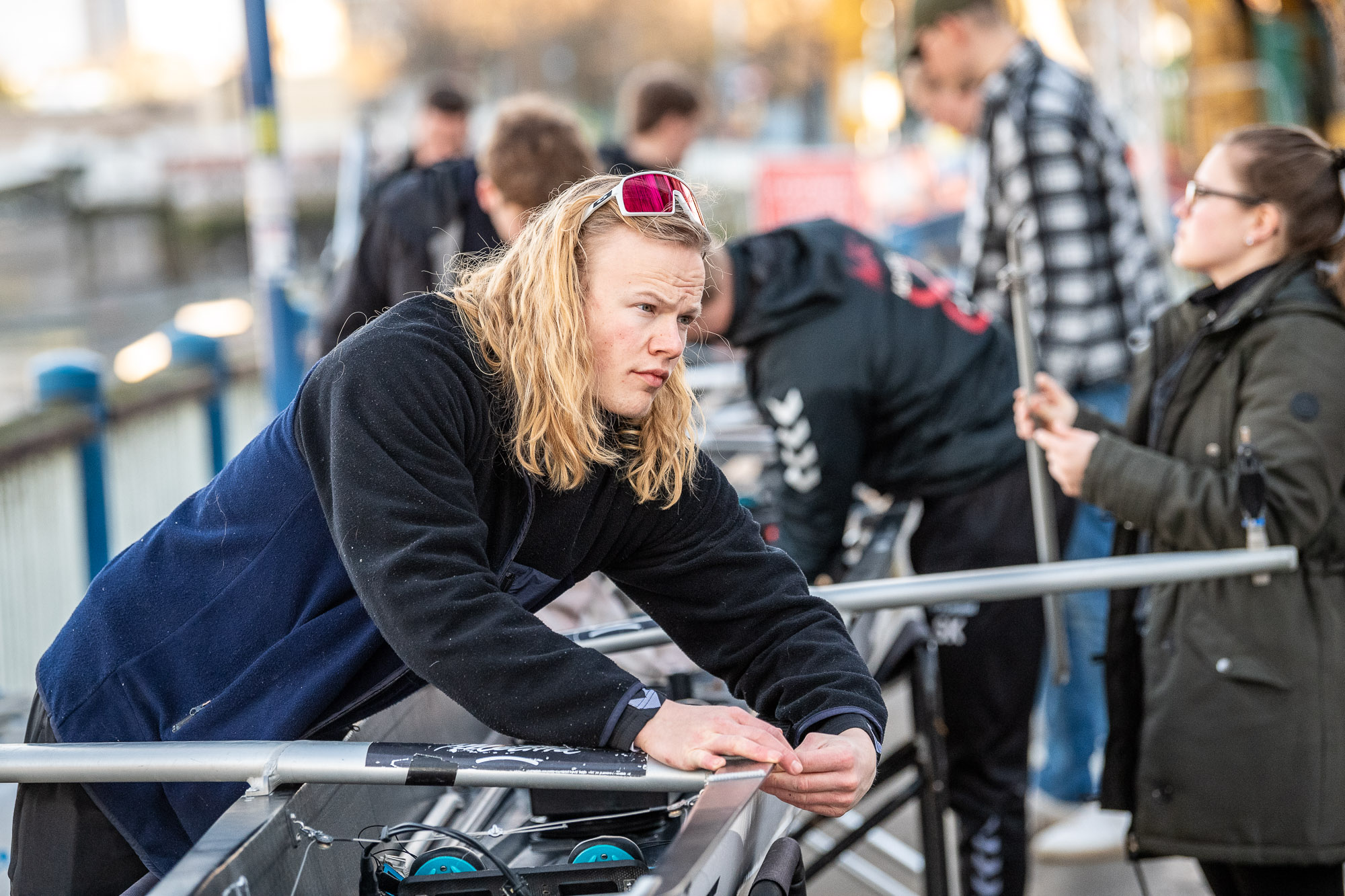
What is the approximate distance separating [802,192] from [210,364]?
4.80 metres

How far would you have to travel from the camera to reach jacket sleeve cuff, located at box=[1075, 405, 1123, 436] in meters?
2.94

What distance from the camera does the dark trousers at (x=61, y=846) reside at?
6.25 ft

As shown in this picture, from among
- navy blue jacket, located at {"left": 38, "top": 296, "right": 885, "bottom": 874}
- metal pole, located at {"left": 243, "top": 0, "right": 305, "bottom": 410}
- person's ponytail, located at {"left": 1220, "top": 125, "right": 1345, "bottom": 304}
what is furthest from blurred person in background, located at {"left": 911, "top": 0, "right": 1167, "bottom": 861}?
metal pole, located at {"left": 243, "top": 0, "right": 305, "bottom": 410}

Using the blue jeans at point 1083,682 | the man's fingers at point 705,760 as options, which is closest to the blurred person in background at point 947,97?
the blue jeans at point 1083,682

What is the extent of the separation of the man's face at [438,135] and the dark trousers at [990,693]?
4139 millimetres

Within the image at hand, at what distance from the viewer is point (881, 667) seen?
2797mm

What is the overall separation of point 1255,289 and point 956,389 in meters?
0.82

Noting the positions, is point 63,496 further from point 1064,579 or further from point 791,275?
point 1064,579

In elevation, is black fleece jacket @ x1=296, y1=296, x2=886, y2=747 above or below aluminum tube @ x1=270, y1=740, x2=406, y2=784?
above

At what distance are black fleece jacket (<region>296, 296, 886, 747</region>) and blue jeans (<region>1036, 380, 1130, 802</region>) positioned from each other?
2.16 meters

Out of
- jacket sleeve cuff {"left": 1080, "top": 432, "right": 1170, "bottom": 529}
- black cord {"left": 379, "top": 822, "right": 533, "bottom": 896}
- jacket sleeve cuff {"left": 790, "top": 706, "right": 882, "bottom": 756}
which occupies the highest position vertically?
jacket sleeve cuff {"left": 1080, "top": 432, "right": 1170, "bottom": 529}

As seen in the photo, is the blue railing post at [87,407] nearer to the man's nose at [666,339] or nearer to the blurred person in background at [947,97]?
the blurred person in background at [947,97]

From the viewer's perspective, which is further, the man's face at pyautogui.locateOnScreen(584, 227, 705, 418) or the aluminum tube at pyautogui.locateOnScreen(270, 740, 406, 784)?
the man's face at pyautogui.locateOnScreen(584, 227, 705, 418)

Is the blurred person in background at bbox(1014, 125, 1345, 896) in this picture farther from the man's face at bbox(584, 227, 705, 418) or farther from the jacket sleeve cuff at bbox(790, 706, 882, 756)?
the man's face at bbox(584, 227, 705, 418)
